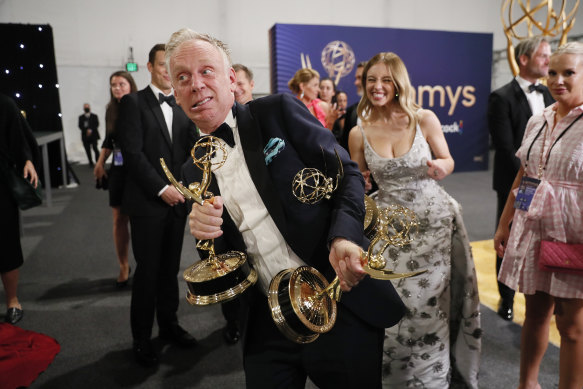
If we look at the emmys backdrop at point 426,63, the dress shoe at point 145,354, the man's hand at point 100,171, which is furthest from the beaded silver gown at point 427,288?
the emmys backdrop at point 426,63

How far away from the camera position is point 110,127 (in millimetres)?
3717

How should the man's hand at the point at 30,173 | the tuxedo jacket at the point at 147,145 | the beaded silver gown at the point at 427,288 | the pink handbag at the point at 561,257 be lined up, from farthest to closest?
the man's hand at the point at 30,173
the tuxedo jacket at the point at 147,145
the beaded silver gown at the point at 427,288
the pink handbag at the point at 561,257

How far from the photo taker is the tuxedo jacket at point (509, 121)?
10.3 feet

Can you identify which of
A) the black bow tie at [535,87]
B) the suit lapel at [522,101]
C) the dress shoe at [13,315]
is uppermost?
the black bow tie at [535,87]

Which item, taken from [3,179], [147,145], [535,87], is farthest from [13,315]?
[535,87]

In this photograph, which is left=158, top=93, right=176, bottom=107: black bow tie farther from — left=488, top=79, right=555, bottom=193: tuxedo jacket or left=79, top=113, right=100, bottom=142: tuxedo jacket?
left=79, top=113, right=100, bottom=142: tuxedo jacket

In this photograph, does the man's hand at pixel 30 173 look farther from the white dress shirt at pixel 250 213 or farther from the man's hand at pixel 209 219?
the man's hand at pixel 209 219

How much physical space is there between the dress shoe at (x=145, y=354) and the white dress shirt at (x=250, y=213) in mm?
1761

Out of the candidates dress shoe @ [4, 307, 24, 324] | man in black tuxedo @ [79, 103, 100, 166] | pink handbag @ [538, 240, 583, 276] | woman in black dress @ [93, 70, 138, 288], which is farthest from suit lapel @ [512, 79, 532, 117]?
man in black tuxedo @ [79, 103, 100, 166]

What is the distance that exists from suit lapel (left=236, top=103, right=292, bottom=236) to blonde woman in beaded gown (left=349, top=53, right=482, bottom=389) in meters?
1.26

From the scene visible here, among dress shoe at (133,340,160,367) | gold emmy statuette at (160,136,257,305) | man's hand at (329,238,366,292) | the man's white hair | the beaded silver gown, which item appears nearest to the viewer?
man's hand at (329,238,366,292)

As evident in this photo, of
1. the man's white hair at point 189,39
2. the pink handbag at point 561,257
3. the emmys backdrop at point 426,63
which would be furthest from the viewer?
the emmys backdrop at point 426,63

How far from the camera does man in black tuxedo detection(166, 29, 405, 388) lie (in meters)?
1.17

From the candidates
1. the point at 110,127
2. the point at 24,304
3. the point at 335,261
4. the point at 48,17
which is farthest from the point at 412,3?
the point at 335,261
